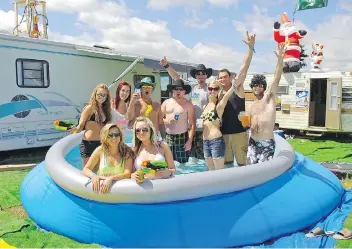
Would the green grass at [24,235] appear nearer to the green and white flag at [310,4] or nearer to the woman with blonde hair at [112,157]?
the woman with blonde hair at [112,157]

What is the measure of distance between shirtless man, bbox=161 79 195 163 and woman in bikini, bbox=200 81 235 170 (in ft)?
1.70

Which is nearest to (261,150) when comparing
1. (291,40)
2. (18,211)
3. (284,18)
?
(18,211)

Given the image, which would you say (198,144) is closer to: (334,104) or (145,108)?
(145,108)

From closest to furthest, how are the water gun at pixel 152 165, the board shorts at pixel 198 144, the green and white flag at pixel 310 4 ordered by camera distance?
1. the water gun at pixel 152 165
2. the board shorts at pixel 198 144
3. the green and white flag at pixel 310 4

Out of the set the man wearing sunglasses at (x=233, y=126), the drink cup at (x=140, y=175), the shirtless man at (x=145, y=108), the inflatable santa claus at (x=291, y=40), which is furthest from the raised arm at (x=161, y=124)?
the inflatable santa claus at (x=291, y=40)

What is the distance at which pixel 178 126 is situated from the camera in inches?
190

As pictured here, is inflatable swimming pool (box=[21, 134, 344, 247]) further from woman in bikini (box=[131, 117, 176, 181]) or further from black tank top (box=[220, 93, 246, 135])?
black tank top (box=[220, 93, 246, 135])

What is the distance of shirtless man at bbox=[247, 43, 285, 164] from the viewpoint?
3825 millimetres

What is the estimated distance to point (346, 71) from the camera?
434 inches

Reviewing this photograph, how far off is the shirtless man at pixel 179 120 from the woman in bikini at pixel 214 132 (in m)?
0.52

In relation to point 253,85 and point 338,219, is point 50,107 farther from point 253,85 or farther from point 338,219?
point 338,219

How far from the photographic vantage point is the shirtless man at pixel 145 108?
475 cm

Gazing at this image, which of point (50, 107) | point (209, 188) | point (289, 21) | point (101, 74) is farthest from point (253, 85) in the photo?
point (289, 21)

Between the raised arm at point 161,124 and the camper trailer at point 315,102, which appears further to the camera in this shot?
the camper trailer at point 315,102
